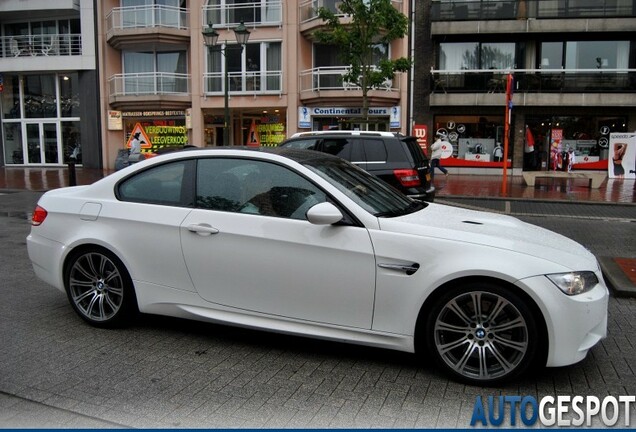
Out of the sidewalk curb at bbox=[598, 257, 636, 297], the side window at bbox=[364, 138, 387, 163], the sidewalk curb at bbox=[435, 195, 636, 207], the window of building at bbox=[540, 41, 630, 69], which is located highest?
the window of building at bbox=[540, 41, 630, 69]

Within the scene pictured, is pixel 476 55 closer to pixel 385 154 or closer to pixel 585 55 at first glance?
pixel 585 55

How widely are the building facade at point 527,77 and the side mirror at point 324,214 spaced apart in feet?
77.3

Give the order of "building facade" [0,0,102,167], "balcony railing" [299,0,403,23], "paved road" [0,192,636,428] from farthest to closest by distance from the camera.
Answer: "building facade" [0,0,102,167] < "balcony railing" [299,0,403,23] < "paved road" [0,192,636,428]

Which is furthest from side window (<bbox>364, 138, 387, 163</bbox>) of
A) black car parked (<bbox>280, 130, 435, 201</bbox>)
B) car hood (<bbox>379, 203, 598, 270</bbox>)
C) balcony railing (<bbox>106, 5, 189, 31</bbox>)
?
balcony railing (<bbox>106, 5, 189, 31</bbox>)

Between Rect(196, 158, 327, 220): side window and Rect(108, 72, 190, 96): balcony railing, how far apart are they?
25416 mm

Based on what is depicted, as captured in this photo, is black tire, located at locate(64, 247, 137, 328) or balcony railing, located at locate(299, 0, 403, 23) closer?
black tire, located at locate(64, 247, 137, 328)

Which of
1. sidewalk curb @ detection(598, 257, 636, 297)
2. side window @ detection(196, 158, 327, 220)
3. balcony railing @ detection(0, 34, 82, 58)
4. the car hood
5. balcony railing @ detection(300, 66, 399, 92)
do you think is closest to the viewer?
the car hood

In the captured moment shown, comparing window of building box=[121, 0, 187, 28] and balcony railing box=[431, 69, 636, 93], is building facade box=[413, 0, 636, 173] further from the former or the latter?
window of building box=[121, 0, 187, 28]

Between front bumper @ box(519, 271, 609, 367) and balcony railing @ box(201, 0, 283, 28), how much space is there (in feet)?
84.5

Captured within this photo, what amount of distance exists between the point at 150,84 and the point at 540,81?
1888 cm

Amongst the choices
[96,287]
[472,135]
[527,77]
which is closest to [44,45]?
[472,135]

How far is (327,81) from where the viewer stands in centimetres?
2670

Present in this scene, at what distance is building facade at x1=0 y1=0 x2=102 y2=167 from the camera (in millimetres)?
29359

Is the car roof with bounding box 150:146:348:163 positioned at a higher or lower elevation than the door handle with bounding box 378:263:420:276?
higher
